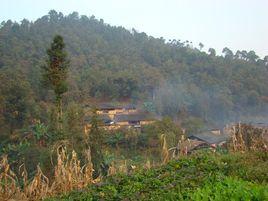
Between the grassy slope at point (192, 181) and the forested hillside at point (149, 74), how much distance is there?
36.7 m

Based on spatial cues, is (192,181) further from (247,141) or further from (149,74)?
(149,74)

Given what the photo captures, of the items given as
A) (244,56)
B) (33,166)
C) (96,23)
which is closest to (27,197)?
(33,166)

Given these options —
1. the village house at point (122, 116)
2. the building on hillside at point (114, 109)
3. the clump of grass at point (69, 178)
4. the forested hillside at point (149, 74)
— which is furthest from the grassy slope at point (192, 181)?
the building on hillside at point (114, 109)

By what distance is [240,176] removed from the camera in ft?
18.7

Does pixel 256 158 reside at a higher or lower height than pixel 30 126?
higher

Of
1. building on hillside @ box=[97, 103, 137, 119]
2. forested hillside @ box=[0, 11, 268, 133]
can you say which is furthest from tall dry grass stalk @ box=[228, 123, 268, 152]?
building on hillside @ box=[97, 103, 137, 119]

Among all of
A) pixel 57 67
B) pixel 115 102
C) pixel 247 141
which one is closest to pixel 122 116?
pixel 115 102

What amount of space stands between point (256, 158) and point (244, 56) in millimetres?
71149

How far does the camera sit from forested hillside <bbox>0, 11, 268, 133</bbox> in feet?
173

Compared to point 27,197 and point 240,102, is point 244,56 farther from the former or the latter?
point 27,197

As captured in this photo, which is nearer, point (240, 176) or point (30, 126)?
point (240, 176)

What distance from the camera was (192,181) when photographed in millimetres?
5594

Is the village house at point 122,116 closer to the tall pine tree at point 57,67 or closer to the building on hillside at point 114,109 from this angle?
the building on hillside at point 114,109

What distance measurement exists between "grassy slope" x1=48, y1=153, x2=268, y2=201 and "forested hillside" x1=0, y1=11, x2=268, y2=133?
3671cm
